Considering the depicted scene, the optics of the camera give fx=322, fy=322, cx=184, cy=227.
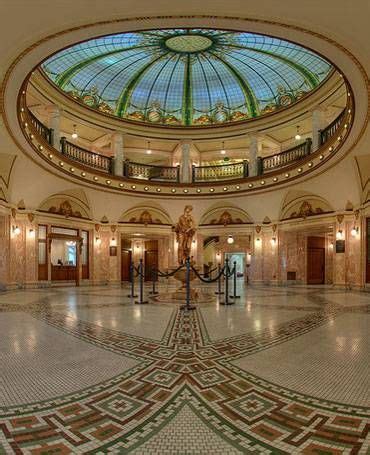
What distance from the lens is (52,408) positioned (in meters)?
2.44

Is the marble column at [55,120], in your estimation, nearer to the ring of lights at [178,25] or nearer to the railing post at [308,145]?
the ring of lights at [178,25]

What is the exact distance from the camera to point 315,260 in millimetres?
16812

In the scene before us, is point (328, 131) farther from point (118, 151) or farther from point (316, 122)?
point (118, 151)

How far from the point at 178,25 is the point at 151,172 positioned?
13.4 meters

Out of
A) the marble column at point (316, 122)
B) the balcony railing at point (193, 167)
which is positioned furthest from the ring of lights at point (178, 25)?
the marble column at point (316, 122)

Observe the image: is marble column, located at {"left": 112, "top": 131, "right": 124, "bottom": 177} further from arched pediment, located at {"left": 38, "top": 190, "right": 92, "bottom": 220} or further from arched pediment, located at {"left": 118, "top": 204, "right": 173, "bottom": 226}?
arched pediment, located at {"left": 38, "top": 190, "right": 92, "bottom": 220}

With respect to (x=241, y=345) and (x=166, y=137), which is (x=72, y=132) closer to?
(x=166, y=137)

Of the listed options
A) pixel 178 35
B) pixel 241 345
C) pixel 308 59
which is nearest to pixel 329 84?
pixel 308 59

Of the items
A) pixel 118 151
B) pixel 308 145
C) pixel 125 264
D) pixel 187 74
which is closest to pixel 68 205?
pixel 118 151

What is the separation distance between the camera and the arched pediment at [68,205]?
46.8 feet

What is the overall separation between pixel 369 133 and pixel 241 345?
7.69m

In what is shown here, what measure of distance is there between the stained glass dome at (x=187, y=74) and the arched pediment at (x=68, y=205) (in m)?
4.64

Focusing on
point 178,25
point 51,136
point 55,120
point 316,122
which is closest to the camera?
point 178,25

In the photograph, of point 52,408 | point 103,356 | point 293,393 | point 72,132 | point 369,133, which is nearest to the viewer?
point 52,408
